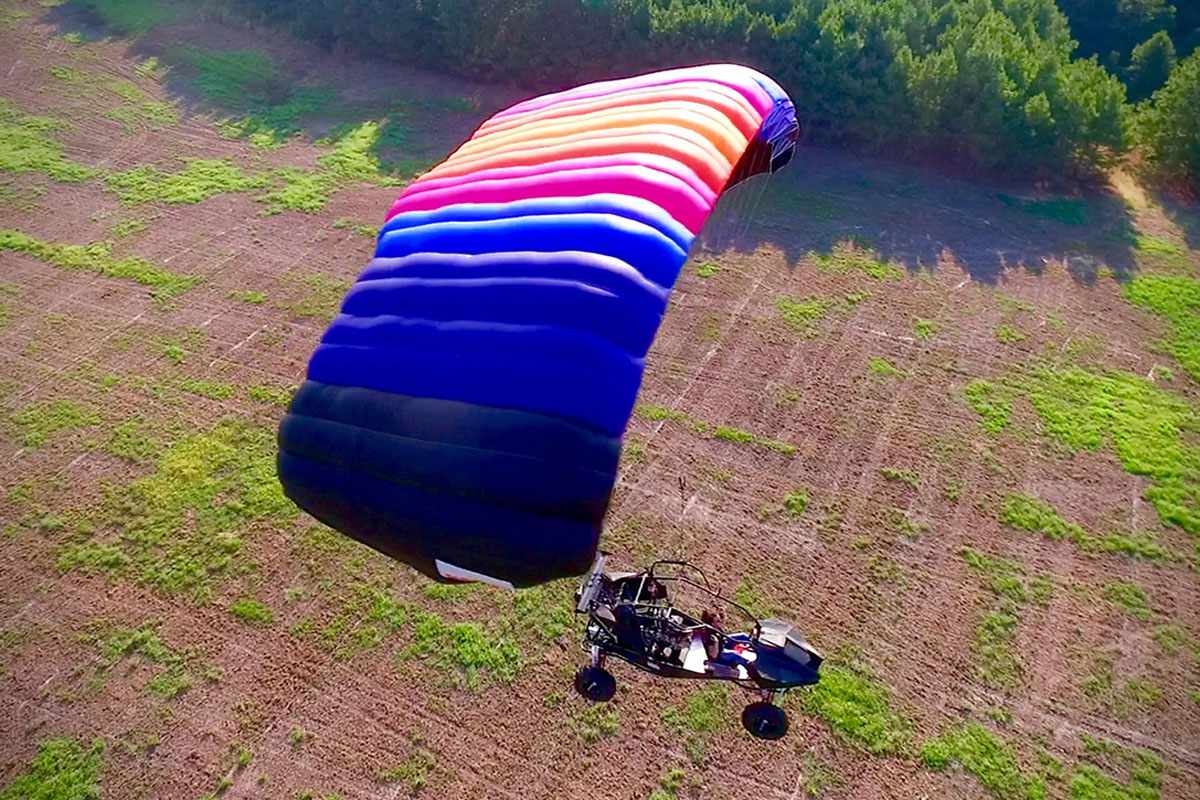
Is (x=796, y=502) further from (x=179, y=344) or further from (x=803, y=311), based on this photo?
(x=179, y=344)

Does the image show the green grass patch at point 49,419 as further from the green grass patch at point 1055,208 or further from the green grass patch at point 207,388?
the green grass patch at point 1055,208

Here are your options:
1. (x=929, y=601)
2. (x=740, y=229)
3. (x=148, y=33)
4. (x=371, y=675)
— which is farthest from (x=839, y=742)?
(x=148, y=33)

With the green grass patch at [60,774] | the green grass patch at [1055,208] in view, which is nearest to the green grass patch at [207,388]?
the green grass patch at [60,774]

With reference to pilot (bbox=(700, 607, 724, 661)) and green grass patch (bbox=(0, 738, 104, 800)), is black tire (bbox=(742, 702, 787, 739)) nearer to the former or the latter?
pilot (bbox=(700, 607, 724, 661))

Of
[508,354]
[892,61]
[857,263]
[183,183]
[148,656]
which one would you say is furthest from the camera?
[892,61]

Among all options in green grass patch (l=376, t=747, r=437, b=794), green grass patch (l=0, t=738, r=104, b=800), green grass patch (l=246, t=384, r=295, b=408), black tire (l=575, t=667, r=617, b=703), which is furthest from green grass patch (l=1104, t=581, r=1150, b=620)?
green grass patch (l=0, t=738, r=104, b=800)

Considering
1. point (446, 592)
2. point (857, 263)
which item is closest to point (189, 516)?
point (446, 592)
